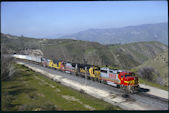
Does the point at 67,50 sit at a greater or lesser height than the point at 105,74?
greater

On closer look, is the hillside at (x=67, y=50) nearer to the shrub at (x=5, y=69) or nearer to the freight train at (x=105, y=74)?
the freight train at (x=105, y=74)

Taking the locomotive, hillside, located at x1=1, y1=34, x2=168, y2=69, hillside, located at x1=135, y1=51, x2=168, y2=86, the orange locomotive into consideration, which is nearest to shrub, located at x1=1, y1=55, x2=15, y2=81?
the locomotive

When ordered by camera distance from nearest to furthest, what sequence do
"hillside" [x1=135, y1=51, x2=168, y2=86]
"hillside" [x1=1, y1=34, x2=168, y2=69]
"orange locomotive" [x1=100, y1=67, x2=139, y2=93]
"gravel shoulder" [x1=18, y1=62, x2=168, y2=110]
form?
"gravel shoulder" [x1=18, y1=62, x2=168, y2=110]
"orange locomotive" [x1=100, y1=67, x2=139, y2=93]
"hillside" [x1=135, y1=51, x2=168, y2=86]
"hillside" [x1=1, y1=34, x2=168, y2=69]

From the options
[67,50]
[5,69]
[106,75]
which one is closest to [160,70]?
[106,75]

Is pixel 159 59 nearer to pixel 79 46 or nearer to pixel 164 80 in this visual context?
pixel 164 80

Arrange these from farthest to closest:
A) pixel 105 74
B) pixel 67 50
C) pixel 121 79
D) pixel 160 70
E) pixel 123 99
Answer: pixel 67 50 < pixel 160 70 < pixel 105 74 < pixel 121 79 < pixel 123 99

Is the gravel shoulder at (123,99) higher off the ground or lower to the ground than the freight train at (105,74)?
lower

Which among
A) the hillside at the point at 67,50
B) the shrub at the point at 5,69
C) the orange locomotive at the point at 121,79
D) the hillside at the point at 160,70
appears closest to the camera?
the shrub at the point at 5,69

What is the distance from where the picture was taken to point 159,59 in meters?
70.5

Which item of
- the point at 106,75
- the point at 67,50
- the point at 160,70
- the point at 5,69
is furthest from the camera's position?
→ the point at 67,50

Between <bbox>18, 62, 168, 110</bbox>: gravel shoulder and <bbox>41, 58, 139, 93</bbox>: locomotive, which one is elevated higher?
<bbox>41, 58, 139, 93</bbox>: locomotive

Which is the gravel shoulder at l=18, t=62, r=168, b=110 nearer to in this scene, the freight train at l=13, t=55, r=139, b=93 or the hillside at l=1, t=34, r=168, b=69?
the freight train at l=13, t=55, r=139, b=93

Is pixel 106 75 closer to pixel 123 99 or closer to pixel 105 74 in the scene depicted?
pixel 105 74

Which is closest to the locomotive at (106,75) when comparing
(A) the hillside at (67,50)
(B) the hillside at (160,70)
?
(B) the hillside at (160,70)
